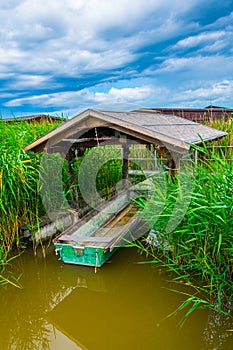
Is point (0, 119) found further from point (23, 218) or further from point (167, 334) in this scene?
point (167, 334)

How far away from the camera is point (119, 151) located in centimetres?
737

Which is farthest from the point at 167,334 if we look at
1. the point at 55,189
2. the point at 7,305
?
the point at 55,189

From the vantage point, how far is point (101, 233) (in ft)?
15.8

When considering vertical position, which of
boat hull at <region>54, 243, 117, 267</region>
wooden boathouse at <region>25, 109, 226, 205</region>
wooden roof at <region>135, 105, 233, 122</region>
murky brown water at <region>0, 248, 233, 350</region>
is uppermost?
wooden roof at <region>135, 105, 233, 122</region>

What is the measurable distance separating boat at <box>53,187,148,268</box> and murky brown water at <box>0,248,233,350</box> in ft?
0.90

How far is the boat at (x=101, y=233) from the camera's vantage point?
3922 mm

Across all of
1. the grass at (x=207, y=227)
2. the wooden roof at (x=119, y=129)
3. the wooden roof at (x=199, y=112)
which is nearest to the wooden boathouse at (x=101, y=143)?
the wooden roof at (x=119, y=129)

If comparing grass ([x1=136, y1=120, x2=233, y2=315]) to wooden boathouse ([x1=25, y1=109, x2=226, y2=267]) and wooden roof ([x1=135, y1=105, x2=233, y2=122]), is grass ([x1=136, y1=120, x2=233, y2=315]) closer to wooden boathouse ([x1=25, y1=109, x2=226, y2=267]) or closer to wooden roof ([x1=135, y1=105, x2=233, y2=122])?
wooden boathouse ([x1=25, y1=109, x2=226, y2=267])

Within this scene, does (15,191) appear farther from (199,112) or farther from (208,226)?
(199,112)

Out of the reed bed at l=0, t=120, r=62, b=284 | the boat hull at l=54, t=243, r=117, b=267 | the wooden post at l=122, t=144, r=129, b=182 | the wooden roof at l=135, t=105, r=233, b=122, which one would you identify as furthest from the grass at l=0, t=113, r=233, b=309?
the wooden roof at l=135, t=105, r=233, b=122

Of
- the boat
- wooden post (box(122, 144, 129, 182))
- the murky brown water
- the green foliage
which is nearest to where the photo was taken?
the green foliage

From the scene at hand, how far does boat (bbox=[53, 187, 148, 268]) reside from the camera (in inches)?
154

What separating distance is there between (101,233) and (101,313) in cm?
167

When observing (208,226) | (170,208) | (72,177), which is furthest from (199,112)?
(208,226)
